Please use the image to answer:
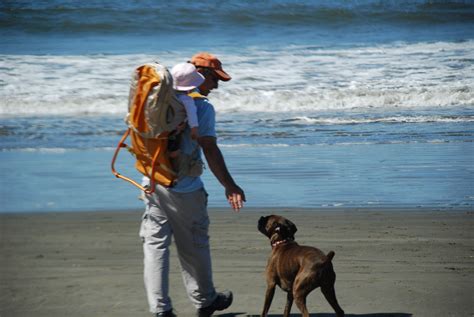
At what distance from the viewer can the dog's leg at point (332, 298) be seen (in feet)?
15.7

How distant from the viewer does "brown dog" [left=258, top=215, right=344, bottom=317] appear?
4684 mm

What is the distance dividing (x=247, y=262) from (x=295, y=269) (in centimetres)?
144

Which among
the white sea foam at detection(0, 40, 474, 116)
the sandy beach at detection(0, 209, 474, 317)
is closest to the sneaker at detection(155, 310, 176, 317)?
the sandy beach at detection(0, 209, 474, 317)

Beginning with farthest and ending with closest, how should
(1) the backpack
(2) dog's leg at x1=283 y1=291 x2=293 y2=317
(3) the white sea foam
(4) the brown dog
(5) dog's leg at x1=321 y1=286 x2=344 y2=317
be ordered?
(3) the white sea foam, (2) dog's leg at x1=283 y1=291 x2=293 y2=317, (5) dog's leg at x1=321 y1=286 x2=344 y2=317, (4) the brown dog, (1) the backpack

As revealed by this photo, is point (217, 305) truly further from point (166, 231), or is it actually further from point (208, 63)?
point (208, 63)

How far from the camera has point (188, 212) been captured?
15.7 feet

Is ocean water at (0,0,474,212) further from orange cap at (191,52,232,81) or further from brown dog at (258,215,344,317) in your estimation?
orange cap at (191,52,232,81)

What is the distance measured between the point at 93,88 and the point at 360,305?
10.3 metres

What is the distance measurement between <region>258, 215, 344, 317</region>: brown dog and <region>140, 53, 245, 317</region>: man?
1.13 feet

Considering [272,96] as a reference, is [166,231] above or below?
above

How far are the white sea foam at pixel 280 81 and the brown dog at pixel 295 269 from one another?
8.86 metres

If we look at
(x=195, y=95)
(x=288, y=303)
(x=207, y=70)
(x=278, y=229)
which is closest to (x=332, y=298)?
(x=288, y=303)

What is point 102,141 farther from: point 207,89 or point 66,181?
point 207,89

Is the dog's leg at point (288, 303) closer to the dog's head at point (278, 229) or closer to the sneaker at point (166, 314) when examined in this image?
the dog's head at point (278, 229)
